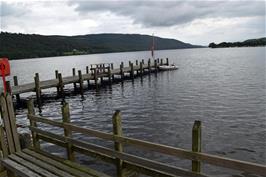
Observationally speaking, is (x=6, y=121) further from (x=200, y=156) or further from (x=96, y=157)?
(x=200, y=156)

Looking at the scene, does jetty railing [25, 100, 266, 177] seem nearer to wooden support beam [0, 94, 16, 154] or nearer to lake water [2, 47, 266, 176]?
wooden support beam [0, 94, 16, 154]

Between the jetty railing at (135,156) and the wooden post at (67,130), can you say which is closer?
the jetty railing at (135,156)

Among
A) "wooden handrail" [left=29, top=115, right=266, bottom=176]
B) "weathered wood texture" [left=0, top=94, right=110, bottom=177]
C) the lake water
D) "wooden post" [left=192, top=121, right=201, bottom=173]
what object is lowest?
the lake water

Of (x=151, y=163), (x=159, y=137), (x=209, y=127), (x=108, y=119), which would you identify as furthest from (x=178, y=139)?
(x=151, y=163)

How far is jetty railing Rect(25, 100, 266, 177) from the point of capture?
199 inches

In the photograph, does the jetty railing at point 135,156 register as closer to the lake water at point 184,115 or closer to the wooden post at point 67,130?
the wooden post at point 67,130

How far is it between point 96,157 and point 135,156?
1585 mm

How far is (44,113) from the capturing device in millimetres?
25391

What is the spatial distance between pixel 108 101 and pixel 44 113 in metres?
6.88

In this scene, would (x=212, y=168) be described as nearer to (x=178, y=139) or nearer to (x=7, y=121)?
(x=178, y=139)

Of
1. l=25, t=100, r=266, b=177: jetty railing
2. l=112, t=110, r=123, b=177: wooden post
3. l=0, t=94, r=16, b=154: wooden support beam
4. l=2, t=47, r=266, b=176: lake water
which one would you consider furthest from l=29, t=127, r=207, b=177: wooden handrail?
l=2, t=47, r=266, b=176: lake water

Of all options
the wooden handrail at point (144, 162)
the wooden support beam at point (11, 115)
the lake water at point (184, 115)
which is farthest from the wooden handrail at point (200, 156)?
the lake water at point (184, 115)

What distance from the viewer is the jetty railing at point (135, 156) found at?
5044 mm

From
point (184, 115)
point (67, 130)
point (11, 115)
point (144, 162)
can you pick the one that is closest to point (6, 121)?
point (11, 115)
